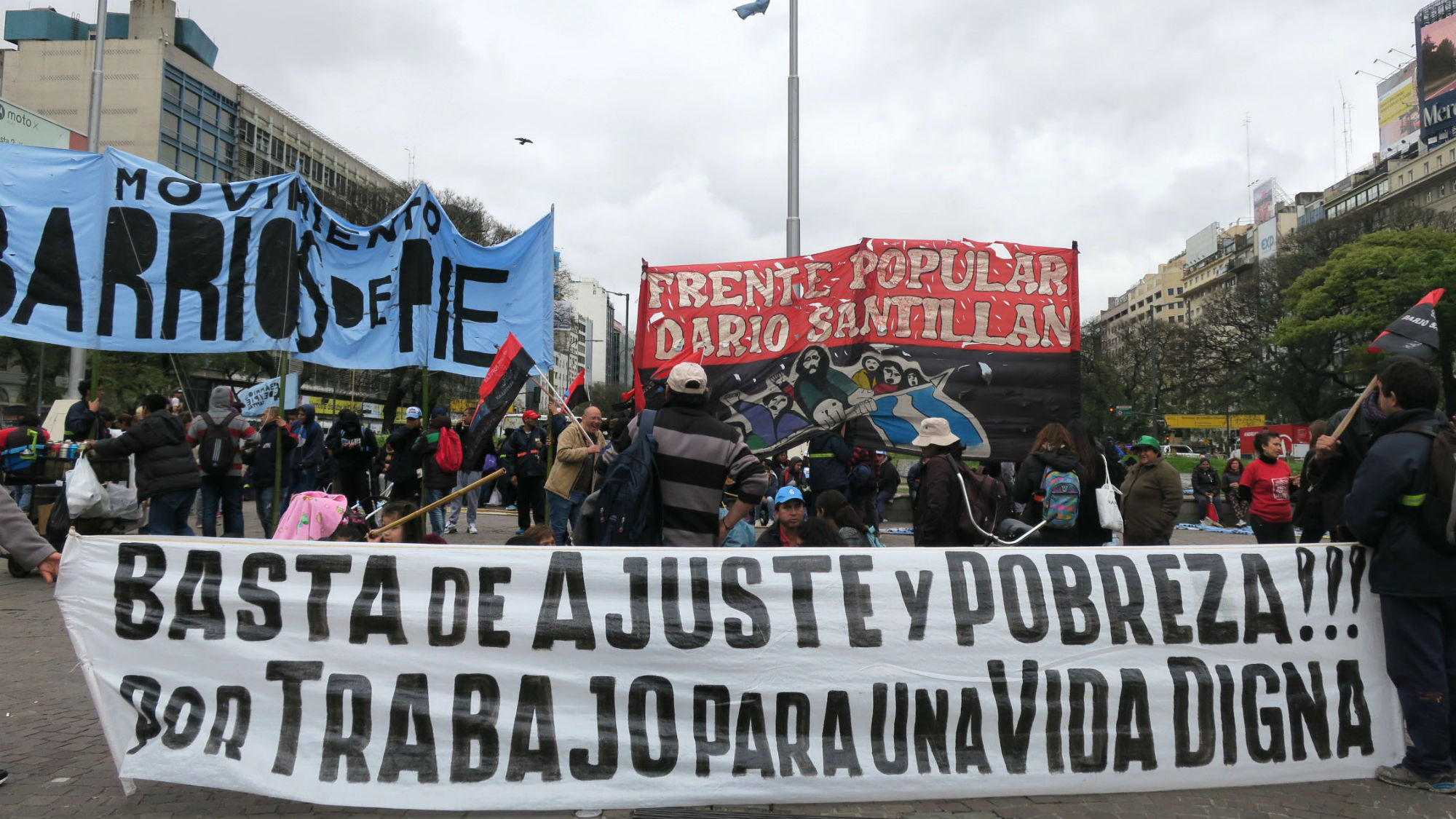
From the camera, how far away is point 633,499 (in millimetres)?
4395

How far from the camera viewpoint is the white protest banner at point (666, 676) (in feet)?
11.7

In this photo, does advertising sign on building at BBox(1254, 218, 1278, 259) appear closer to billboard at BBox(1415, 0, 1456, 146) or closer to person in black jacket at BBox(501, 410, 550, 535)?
billboard at BBox(1415, 0, 1456, 146)

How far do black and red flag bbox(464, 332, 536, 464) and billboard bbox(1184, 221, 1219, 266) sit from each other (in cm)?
12581

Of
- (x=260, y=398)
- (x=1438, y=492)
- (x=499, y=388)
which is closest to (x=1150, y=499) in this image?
(x=1438, y=492)

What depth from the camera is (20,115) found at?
33219mm

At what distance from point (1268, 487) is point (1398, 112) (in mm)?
89514

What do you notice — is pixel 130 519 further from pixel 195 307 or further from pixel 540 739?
pixel 540 739

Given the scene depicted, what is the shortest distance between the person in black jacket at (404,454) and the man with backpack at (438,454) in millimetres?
94

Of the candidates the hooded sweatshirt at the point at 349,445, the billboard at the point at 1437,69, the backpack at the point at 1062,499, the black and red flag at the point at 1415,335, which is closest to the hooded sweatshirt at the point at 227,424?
the hooded sweatshirt at the point at 349,445

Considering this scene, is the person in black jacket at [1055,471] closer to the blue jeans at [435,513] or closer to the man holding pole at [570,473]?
the man holding pole at [570,473]

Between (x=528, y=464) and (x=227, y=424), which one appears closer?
(x=227, y=424)

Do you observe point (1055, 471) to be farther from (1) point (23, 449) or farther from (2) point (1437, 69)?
(2) point (1437, 69)

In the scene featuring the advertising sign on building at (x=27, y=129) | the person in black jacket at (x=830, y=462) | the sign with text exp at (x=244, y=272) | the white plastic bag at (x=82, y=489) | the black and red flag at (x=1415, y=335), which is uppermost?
the advertising sign on building at (x=27, y=129)

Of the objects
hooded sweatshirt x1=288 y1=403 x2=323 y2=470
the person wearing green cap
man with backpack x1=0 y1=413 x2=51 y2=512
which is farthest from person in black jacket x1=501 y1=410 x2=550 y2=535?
the person wearing green cap
